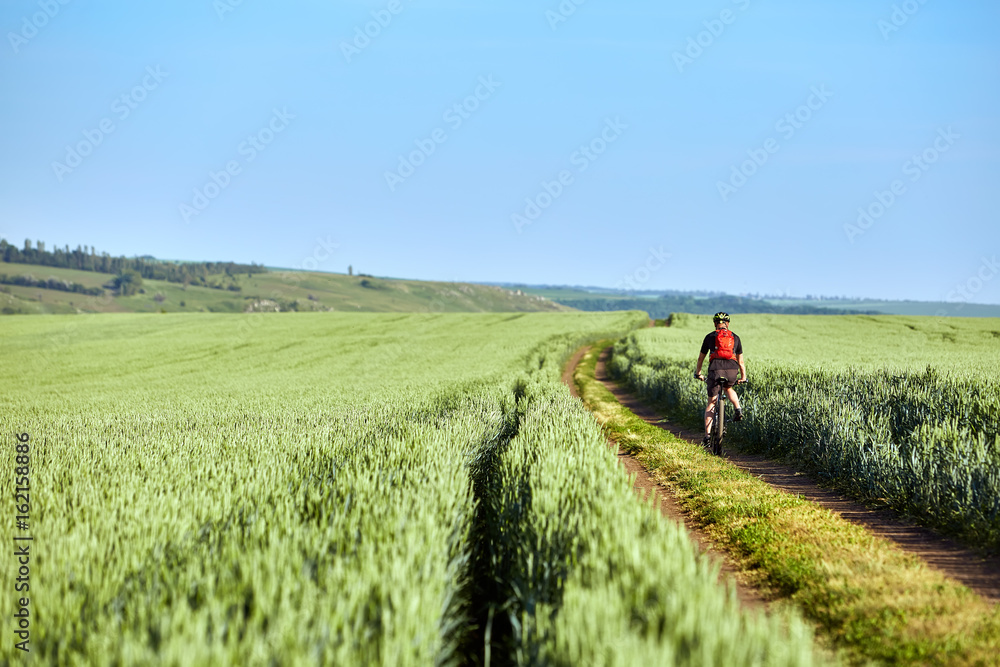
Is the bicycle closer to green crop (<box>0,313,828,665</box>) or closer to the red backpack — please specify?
the red backpack

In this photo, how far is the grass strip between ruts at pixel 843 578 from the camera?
414cm

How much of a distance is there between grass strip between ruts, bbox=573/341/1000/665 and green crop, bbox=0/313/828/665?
78cm

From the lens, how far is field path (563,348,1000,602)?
17.4 ft

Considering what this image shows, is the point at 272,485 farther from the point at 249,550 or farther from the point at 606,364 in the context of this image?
the point at 606,364

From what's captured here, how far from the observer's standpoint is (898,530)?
659 centimetres

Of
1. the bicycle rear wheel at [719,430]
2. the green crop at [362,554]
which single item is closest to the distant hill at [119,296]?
the green crop at [362,554]

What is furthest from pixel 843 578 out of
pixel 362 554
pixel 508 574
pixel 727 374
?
pixel 727 374

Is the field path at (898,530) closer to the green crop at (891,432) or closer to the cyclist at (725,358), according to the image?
the green crop at (891,432)

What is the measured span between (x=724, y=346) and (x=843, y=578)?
6.36 m

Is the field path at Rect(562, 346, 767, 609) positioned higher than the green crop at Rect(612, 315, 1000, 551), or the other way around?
the green crop at Rect(612, 315, 1000, 551)

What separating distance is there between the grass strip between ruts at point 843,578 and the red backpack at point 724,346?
2.67 metres

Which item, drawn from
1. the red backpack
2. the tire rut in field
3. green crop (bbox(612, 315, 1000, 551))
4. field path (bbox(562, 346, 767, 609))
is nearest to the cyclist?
the red backpack

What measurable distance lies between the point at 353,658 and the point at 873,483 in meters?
7.65

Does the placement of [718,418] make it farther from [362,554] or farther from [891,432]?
[362,554]
